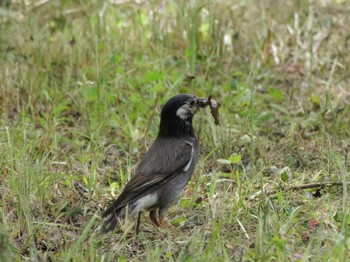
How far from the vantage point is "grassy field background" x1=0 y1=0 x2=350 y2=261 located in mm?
5621

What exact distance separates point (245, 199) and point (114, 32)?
361 centimetres

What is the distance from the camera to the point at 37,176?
630 cm

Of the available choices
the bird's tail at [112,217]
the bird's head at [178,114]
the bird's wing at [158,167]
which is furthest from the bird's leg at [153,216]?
the bird's head at [178,114]

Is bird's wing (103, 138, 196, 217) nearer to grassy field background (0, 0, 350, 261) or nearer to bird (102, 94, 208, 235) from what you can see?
bird (102, 94, 208, 235)

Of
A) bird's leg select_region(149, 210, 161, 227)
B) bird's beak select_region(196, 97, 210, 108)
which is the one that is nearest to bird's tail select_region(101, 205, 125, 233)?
bird's leg select_region(149, 210, 161, 227)

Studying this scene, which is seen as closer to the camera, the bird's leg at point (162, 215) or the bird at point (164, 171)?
the bird at point (164, 171)

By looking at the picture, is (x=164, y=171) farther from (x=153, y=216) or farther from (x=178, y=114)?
(x=178, y=114)

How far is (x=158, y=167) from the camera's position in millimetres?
6301

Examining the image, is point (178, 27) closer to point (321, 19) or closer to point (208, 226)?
point (321, 19)

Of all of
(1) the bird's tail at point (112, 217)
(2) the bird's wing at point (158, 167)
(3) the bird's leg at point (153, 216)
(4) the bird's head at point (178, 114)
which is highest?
(4) the bird's head at point (178, 114)

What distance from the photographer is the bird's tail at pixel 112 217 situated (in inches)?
227

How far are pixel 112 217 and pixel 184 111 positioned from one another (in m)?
1.09

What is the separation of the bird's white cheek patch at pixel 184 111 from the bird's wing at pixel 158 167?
0.59ft

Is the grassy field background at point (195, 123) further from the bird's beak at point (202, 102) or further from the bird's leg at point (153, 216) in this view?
the bird's beak at point (202, 102)
